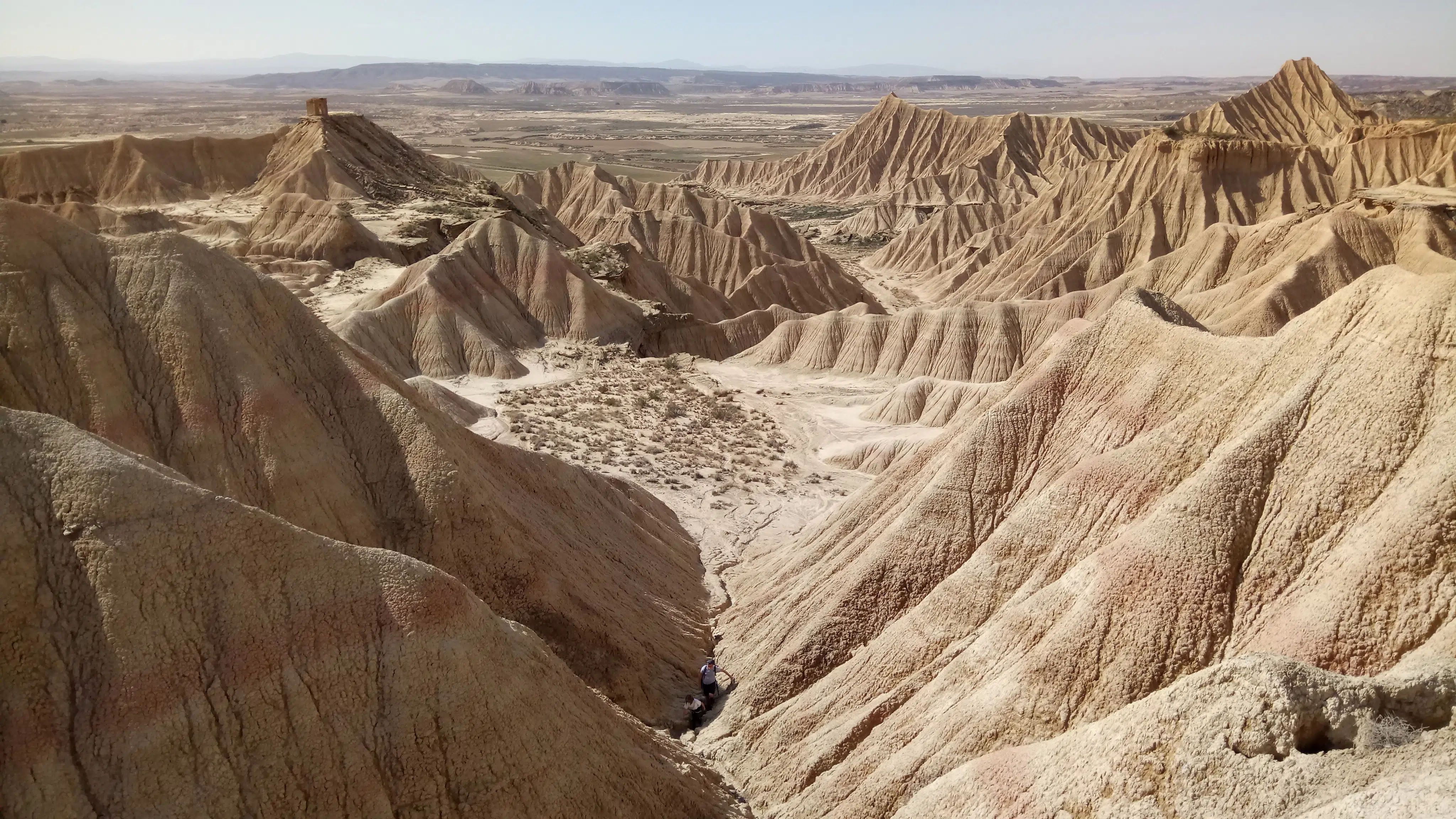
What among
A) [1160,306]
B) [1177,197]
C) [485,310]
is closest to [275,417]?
[1160,306]

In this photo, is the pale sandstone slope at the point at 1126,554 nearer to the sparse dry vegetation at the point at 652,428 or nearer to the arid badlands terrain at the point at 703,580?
the arid badlands terrain at the point at 703,580

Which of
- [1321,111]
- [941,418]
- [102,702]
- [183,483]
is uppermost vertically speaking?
[1321,111]

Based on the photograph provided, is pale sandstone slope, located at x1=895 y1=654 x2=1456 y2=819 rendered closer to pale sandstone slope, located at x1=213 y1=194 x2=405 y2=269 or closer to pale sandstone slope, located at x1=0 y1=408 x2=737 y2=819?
pale sandstone slope, located at x1=0 y1=408 x2=737 y2=819

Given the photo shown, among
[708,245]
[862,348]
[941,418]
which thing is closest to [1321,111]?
[708,245]

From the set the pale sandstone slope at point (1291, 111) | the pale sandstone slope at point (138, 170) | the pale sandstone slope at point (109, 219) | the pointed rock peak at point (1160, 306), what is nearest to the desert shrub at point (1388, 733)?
the pointed rock peak at point (1160, 306)

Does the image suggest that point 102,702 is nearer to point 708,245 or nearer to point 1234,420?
point 1234,420
